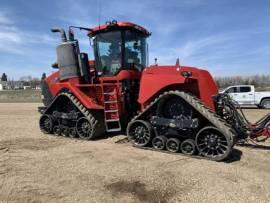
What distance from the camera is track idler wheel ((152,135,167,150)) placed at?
827 cm

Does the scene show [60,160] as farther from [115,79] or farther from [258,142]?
[258,142]

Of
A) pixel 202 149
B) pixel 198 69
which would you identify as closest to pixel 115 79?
pixel 198 69

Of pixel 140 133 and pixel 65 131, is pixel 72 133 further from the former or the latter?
pixel 140 133

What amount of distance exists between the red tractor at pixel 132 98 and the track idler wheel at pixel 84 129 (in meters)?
0.03

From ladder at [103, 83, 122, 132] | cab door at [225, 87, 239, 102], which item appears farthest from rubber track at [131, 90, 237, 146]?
cab door at [225, 87, 239, 102]

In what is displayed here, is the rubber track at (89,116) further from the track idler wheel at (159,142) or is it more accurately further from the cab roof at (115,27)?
the track idler wheel at (159,142)

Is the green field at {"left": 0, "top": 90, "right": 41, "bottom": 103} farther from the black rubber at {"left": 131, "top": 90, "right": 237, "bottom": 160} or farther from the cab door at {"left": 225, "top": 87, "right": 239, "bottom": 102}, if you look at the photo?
the black rubber at {"left": 131, "top": 90, "right": 237, "bottom": 160}

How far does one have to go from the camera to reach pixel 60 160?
Result: 7.62 m

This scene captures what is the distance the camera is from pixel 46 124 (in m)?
11.6

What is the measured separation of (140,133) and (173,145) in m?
1.08

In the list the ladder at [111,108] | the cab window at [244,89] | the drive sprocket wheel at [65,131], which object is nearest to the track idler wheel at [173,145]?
the ladder at [111,108]

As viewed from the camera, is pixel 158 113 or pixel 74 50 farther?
pixel 74 50

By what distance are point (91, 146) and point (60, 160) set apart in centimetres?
173

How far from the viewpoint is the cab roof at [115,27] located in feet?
32.1
